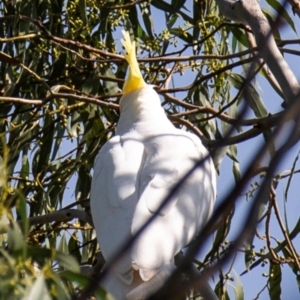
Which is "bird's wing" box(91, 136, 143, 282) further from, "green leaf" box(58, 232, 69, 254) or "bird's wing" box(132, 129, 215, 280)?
"green leaf" box(58, 232, 69, 254)

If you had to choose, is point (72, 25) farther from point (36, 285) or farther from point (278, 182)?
point (36, 285)

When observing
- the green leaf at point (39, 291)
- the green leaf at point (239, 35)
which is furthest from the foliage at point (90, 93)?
the green leaf at point (39, 291)

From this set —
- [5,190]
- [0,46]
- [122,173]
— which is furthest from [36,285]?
[0,46]

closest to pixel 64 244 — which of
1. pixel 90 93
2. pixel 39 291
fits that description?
pixel 90 93

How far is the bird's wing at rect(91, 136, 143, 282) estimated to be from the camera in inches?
75.1

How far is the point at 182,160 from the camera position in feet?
7.04

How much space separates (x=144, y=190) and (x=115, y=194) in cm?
10

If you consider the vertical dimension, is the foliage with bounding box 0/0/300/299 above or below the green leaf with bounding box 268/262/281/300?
above

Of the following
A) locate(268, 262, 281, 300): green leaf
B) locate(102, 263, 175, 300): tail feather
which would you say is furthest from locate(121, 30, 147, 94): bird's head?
locate(102, 263, 175, 300): tail feather

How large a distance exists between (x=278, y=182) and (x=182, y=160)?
1.27ft

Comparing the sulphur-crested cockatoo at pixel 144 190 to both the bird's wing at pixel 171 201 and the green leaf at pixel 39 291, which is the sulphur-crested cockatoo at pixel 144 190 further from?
the green leaf at pixel 39 291

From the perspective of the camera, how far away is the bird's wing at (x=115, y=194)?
1.91 metres

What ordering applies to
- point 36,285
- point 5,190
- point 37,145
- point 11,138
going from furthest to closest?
point 37,145 < point 11,138 < point 5,190 < point 36,285

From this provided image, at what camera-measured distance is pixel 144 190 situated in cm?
197
